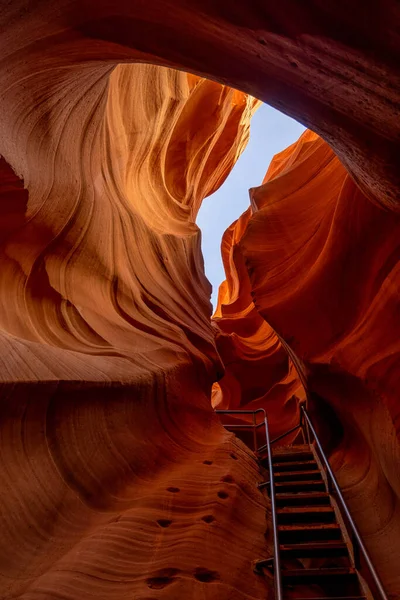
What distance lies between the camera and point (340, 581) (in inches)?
133

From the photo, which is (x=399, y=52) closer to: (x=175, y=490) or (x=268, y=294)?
(x=175, y=490)

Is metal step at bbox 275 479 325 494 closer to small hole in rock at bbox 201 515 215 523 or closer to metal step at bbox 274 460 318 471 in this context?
metal step at bbox 274 460 318 471

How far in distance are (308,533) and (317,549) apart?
26 centimetres

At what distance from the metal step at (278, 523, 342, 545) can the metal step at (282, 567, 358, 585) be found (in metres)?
0.55

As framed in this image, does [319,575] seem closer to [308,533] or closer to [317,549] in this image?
[317,549]

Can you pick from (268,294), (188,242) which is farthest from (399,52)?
(188,242)

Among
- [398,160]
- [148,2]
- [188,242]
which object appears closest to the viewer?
[398,160]

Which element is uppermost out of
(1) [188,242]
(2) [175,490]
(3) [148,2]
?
(1) [188,242]

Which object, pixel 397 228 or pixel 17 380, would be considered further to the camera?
pixel 397 228

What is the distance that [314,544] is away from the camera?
12.2 ft

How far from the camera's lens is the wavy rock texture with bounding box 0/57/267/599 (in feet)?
10.5

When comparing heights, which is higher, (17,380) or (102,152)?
(102,152)

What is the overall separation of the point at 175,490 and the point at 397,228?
3357mm

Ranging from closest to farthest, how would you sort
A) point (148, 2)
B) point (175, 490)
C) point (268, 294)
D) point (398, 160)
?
1. point (398, 160)
2. point (148, 2)
3. point (175, 490)
4. point (268, 294)
